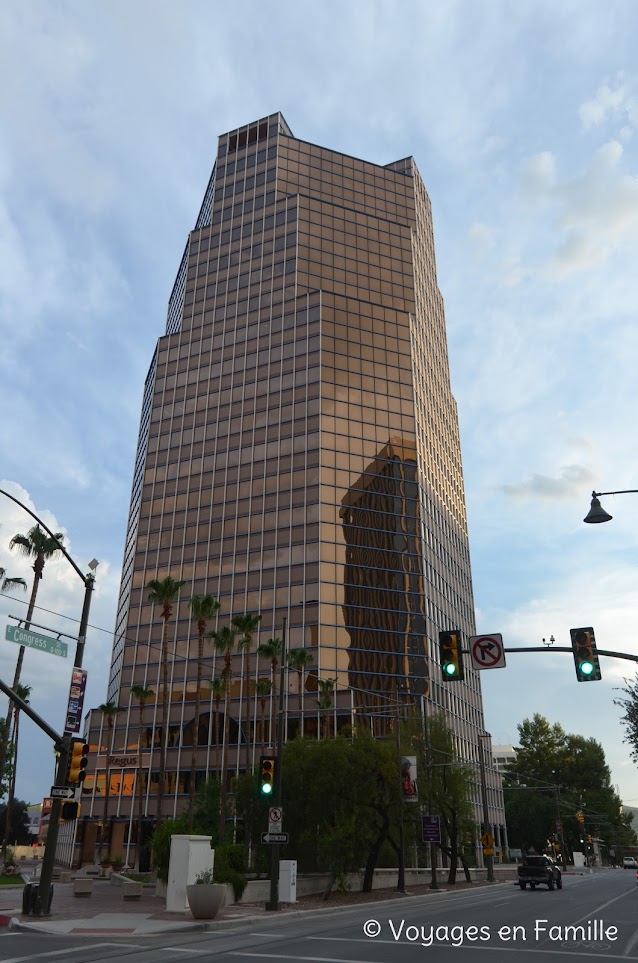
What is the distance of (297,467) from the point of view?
83438 millimetres

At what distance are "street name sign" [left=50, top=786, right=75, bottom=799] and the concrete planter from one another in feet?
16.6

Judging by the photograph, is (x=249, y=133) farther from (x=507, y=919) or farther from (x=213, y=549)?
(x=507, y=919)

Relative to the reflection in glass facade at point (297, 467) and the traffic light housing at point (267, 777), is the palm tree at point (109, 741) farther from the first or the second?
the traffic light housing at point (267, 777)

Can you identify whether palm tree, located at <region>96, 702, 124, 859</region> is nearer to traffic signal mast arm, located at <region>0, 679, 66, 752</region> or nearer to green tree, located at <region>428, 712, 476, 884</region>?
green tree, located at <region>428, 712, 476, 884</region>

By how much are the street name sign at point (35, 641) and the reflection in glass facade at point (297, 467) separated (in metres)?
44.6

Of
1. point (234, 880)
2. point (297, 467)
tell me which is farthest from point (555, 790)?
point (234, 880)

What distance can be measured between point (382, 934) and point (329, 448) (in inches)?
2607

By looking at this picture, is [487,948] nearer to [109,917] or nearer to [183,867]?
[183,867]

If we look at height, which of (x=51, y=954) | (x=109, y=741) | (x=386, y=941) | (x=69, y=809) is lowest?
(x=386, y=941)

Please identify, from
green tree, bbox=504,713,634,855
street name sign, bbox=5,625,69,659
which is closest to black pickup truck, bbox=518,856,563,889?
street name sign, bbox=5,625,69,659

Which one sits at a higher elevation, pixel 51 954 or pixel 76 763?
pixel 76 763

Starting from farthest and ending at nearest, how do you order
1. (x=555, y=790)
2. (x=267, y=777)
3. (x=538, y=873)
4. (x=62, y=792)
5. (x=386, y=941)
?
(x=555, y=790)
(x=538, y=873)
(x=267, y=777)
(x=62, y=792)
(x=386, y=941)

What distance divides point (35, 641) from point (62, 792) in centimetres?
536

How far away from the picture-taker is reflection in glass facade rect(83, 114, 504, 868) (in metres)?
76.1
